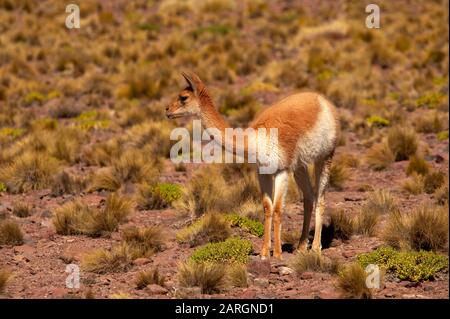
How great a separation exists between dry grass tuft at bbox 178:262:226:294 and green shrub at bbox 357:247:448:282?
158 centimetres

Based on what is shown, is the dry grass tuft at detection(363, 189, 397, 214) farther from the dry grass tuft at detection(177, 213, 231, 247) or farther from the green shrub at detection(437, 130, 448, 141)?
the green shrub at detection(437, 130, 448, 141)

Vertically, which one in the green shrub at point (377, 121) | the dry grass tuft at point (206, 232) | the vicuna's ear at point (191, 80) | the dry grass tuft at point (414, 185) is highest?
the vicuna's ear at point (191, 80)

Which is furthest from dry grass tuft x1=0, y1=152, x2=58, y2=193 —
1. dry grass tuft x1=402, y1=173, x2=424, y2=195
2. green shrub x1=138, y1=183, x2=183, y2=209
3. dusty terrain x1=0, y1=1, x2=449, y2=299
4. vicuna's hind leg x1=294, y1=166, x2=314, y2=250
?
dry grass tuft x1=402, y1=173, x2=424, y2=195

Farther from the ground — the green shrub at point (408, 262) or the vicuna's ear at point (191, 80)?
the vicuna's ear at point (191, 80)

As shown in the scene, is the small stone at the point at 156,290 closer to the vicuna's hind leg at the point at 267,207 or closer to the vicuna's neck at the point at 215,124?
the vicuna's hind leg at the point at 267,207

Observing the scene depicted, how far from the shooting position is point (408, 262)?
23.1ft

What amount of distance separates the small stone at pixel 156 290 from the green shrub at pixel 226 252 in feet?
2.83

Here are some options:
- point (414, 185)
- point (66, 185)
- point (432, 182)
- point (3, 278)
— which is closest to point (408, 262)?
point (414, 185)

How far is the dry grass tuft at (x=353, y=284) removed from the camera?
632 centimetres

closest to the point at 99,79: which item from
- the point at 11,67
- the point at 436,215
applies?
the point at 11,67

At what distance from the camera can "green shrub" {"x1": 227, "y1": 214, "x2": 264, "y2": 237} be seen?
8703mm

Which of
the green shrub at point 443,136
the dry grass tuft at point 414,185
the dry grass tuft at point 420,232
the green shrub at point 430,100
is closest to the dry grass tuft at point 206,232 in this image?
the dry grass tuft at point 420,232
